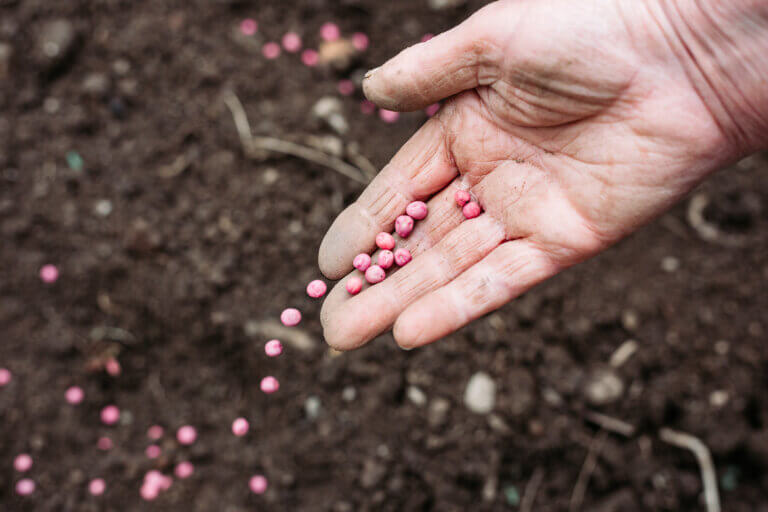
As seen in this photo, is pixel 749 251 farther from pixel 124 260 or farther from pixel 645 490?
pixel 124 260

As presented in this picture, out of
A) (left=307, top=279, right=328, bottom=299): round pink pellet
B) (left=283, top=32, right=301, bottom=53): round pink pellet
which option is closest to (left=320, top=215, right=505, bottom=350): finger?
(left=307, top=279, right=328, bottom=299): round pink pellet

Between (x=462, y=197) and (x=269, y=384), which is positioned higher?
(x=462, y=197)

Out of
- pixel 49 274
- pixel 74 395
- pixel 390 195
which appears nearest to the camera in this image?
pixel 390 195

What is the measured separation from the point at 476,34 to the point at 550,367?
1.61m

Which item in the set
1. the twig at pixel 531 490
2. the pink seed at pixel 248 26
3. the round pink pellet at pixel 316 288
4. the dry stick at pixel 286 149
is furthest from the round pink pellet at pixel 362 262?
the pink seed at pixel 248 26

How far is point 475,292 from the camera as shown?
2.25m

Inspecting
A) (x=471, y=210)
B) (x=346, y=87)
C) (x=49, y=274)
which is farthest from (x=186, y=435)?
(x=346, y=87)

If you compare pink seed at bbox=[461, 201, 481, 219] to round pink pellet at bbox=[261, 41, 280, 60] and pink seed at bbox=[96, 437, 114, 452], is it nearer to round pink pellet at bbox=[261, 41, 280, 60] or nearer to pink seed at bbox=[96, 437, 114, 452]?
round pink pellet at bbox=[261, 41, 280, 60]

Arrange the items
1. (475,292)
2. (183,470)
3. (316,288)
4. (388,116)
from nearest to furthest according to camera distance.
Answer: (475,292) < (316,288) < (183,470) < (388,116)

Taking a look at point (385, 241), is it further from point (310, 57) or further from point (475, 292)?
point (310, 57)

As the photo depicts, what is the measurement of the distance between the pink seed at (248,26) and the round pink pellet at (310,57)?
12.7 inches

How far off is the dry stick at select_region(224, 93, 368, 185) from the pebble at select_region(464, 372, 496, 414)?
1152 millimetres

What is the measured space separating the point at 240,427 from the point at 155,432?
1.51 ft

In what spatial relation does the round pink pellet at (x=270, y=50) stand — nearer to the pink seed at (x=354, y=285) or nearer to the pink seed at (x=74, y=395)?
the pink seed at (x=354, y=285)
